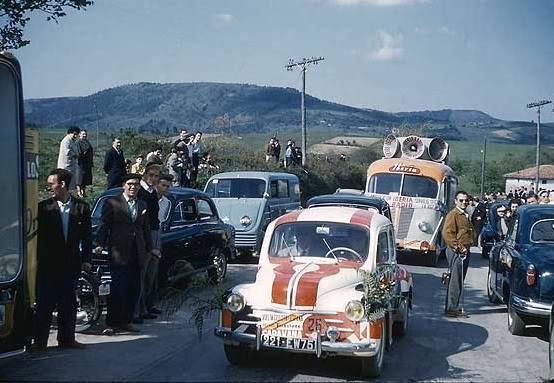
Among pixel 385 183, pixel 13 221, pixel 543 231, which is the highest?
pixel 13 221

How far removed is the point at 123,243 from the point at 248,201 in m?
8.83

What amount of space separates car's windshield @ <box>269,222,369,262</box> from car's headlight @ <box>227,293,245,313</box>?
1.17m

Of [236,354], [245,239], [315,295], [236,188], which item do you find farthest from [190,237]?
[236,188]

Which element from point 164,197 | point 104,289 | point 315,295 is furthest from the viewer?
point 164,197

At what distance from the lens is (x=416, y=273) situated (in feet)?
55.7

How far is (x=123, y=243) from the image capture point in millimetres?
9156

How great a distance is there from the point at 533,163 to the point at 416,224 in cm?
10874

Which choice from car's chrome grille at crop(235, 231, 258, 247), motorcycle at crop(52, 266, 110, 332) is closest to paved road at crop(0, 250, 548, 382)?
motorcycle at crop(52, 266, 110, 332)

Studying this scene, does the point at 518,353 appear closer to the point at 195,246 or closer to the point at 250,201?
the point at 195,246

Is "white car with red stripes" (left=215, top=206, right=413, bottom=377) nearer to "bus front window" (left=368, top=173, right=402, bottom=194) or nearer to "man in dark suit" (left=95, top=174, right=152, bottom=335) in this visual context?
"man in dark suit" (left=95, top=174, right=152, bottom=335)

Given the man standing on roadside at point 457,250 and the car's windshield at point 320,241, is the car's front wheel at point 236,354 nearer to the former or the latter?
the car's windshield at point 320,241

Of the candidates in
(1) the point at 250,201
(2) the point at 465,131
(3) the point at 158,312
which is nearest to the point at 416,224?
(1) the point at 250,201

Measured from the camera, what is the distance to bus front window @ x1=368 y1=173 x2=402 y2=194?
19.4 meters

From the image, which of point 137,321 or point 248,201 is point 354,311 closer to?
point 137,321
